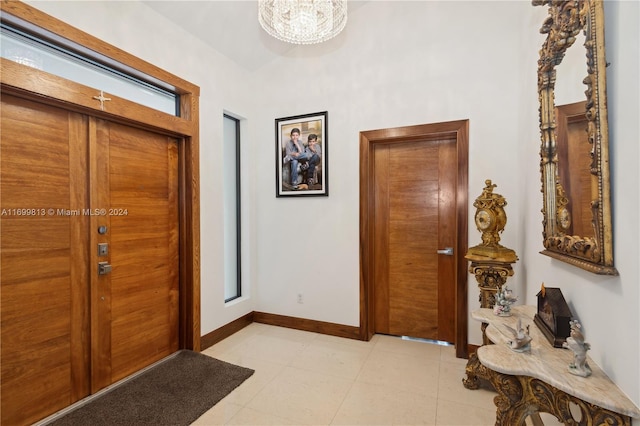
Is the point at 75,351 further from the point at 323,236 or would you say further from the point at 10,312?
the point at 323,236

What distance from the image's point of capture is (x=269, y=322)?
3654 millimetres

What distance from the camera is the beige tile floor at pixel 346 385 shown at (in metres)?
2.01

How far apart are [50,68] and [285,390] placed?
9.06ft

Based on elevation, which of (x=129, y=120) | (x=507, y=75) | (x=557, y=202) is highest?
(x=507, y=75)

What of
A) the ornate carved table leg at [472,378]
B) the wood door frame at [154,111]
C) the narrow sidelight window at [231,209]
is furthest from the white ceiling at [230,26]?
the ornate carved table leg at [472,378]

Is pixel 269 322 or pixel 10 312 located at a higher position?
pixel 10 312

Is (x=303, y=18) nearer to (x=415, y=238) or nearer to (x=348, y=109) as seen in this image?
(x=348, y=109)

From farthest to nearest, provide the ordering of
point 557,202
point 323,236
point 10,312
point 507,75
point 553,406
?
point 323,236 < point 507,75 < point 10,312 < point 557,202 < point 553,406

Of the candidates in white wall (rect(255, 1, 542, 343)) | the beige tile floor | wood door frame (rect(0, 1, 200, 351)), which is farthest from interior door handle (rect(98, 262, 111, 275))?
white wall (rect(255, 1, 542, 343))

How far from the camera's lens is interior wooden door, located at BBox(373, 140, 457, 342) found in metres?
3.04

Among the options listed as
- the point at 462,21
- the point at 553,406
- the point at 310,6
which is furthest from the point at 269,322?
the point at 462,21

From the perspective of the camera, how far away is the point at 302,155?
3.45m

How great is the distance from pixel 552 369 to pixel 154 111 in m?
3.02

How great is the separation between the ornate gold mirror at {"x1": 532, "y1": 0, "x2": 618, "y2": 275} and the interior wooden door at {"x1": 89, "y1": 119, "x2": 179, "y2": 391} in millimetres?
2917
